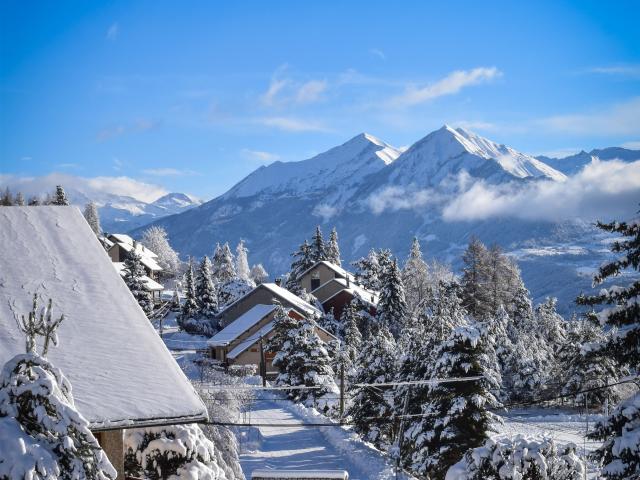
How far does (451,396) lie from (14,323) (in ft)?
53.0

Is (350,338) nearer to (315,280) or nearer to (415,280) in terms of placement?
(315,280)

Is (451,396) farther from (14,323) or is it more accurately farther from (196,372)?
(196,372)

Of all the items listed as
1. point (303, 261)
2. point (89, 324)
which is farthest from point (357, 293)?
point (89, 324)

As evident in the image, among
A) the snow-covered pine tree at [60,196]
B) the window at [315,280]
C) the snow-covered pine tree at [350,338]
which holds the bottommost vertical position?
the snow-covered pine tree at [350,338]

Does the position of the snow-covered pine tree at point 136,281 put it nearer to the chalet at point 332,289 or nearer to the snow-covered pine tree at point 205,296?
the snow-covered pine tree at point 205,296

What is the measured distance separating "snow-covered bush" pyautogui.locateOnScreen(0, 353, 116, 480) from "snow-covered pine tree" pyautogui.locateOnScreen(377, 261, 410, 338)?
63.8m

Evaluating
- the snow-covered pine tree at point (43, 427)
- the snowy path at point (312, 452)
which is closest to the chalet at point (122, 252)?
the snowy path at point (312, 452)

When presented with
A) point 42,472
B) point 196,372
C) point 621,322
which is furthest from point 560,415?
point 42,472

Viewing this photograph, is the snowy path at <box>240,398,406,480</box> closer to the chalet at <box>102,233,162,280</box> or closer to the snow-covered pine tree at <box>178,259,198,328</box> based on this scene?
the snow-covered pine tree at <box>178,259,198,328</box>

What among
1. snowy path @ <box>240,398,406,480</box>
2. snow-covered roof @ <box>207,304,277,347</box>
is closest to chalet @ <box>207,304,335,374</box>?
snow-covered roof @ <box>207,304,277,347</box>

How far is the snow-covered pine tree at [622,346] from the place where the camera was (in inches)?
542

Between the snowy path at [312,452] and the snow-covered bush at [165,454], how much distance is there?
15641 mm

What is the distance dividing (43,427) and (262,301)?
61882 mm

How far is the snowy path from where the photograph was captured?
27.2m
